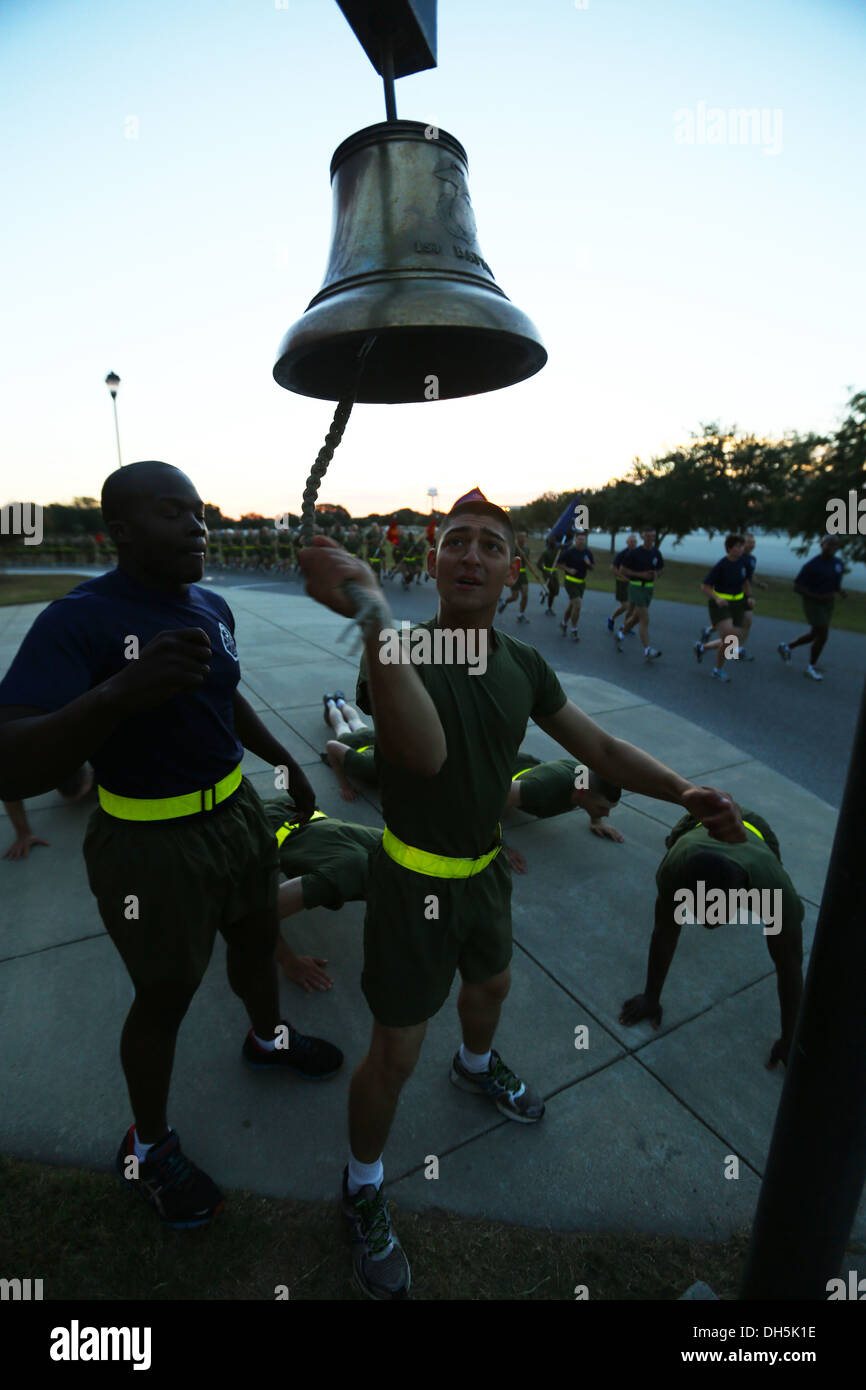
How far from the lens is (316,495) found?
1012 mm

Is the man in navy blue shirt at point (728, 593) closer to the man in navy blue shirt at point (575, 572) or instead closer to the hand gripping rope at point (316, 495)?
the man in navy blue shirt at point (575, 572)

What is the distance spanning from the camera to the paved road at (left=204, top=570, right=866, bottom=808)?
5.89 m

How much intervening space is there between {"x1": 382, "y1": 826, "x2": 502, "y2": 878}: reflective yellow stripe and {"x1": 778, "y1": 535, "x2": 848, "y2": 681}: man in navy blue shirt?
8489mm

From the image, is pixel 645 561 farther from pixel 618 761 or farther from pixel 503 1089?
pixel 503 1089

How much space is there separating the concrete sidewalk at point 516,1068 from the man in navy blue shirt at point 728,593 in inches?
207

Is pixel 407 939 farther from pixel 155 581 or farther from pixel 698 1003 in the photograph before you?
pixel 698 1003

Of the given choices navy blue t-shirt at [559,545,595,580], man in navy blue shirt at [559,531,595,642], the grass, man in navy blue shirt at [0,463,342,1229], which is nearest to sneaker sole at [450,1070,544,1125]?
the grass

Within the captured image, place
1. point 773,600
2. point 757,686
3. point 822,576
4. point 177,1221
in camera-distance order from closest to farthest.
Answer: point 177,1221, point 757,686, point 822,576, point 773,600

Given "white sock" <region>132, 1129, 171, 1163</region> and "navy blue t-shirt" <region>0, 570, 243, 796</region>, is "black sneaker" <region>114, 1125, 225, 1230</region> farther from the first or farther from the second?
A: "navy blue t-shirt" <region>0, 570, 243, 796</region>

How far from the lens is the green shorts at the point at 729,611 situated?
867 cm

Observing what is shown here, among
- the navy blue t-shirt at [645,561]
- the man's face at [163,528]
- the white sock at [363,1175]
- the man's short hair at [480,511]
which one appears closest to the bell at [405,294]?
the man's short hair at [480,511]

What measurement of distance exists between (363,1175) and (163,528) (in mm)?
1921

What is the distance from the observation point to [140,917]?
168 cm

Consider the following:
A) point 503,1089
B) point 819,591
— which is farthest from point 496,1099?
point 819,591
